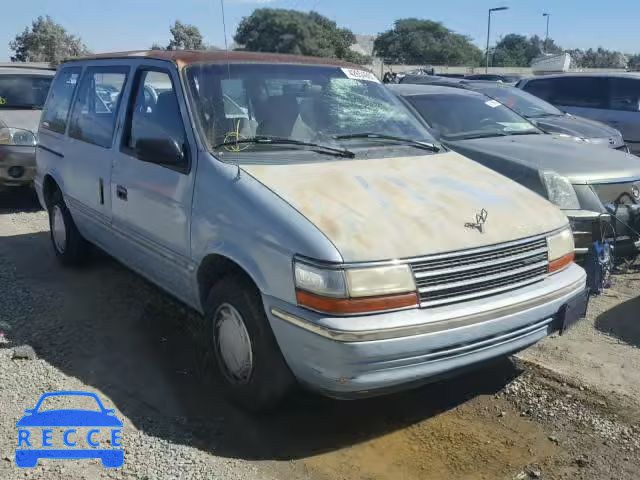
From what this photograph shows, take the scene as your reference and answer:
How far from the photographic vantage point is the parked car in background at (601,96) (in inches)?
419

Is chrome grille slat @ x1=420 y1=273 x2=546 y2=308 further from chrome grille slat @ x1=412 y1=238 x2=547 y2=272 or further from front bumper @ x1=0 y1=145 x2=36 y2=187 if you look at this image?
front bumper @ x1=0 y1=145 x2=36 y2=187

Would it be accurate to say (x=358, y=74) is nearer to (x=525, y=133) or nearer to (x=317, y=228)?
(x=317, y=228)

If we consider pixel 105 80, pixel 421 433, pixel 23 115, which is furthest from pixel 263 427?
pixel 23 115

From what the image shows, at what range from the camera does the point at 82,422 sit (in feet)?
11.0

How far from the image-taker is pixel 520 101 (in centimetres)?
930

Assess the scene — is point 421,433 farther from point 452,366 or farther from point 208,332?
point 208,332

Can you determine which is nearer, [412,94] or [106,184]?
[106,184]

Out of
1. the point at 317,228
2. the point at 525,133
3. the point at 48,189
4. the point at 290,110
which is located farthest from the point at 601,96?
the point at 317,228

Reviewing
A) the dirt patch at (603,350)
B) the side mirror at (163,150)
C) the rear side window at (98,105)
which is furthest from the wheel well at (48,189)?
the dirt patch at (603,350)

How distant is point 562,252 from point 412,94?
3.90m

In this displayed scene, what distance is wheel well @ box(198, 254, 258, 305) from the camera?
Result: 11.4 ft

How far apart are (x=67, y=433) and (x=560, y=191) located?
419cm

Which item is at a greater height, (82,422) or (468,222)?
(468,222)

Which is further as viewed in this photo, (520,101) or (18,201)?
(520,101)
